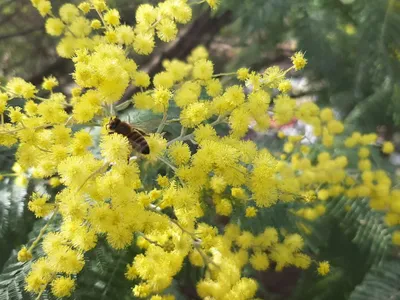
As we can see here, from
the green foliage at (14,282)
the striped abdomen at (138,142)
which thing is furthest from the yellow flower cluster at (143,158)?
the green foliage at (14,282)

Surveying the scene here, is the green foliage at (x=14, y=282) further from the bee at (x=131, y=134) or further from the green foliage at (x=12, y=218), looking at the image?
the bee at (x=131, y=134)

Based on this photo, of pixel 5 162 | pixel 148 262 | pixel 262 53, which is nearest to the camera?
pixel 148 262

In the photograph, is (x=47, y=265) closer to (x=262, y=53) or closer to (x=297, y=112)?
(x=297, y=112)

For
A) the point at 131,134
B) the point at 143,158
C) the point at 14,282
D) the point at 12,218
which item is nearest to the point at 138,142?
the point at 131,134

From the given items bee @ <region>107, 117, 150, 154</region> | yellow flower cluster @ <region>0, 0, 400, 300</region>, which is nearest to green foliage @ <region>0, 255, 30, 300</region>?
yellow flower cluster @ <region>0, 0, 400, 300</region>

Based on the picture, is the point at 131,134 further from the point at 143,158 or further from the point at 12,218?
the point at 12,218

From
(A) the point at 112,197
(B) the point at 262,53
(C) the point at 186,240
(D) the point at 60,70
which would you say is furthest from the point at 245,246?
(D) the point at 60,70

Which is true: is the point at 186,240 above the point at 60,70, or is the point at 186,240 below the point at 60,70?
below

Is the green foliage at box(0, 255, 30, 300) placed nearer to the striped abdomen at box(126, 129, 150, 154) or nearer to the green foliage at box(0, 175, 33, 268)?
the green foliage at box(0, 175, 33, 268)
